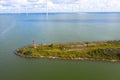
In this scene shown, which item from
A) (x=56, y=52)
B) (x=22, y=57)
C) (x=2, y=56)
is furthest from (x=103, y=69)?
(x=2, y=56)

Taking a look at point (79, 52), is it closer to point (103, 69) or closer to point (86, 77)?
point (103, 69)

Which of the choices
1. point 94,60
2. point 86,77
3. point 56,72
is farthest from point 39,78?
point 94,60

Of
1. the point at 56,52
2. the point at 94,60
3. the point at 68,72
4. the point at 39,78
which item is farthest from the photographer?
the point at 56,52

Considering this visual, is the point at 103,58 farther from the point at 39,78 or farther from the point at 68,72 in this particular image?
the point at 39,78

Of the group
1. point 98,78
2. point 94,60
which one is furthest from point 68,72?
point 94,60

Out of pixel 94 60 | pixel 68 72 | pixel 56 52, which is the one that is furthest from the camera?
pixel 56 52

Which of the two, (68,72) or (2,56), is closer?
(68,72)

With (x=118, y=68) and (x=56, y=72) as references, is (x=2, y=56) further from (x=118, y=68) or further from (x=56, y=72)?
(x=118, y=68)

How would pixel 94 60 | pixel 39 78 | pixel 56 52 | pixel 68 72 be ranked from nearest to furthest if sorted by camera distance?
pixel 39 78 < pixel 68 72 < pixel 94 60 < pixel 56 52

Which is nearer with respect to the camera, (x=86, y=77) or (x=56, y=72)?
(x=86, y=77)
